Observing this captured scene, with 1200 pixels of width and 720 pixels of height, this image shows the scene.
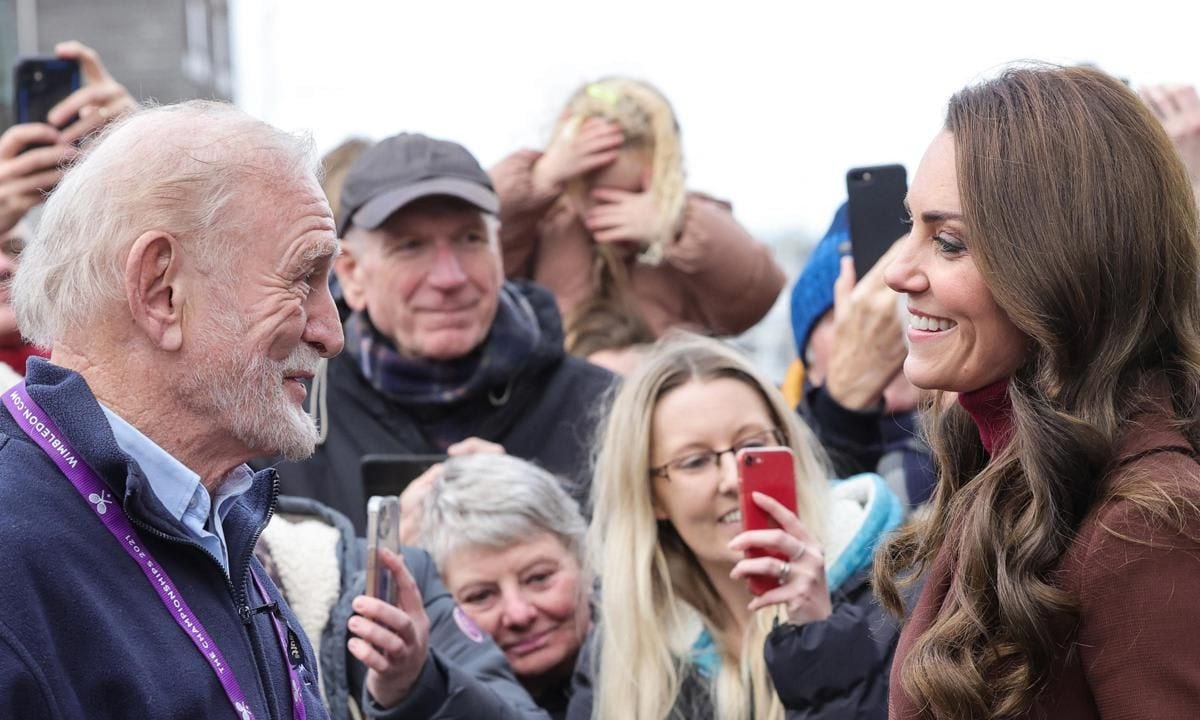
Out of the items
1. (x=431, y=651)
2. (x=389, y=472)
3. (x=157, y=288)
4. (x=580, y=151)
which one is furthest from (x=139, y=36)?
(x=157, y=288)

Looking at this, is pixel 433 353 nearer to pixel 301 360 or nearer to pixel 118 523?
pixel 301 360

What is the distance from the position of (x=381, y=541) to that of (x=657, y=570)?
0.90 meters

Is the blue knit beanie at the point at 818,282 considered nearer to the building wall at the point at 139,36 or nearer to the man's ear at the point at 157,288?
the man's ear at the point at 157,288

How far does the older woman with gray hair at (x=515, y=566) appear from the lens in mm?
4422

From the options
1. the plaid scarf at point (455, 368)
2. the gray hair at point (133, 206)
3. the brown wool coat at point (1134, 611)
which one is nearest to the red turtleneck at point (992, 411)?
the brown wool coat at point (1134, 611)

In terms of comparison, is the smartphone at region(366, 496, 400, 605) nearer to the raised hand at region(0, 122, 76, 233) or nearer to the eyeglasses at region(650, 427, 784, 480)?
the eyeglasses at region(650, 427, 784, 480)

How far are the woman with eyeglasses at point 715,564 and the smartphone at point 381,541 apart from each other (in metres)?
0.68

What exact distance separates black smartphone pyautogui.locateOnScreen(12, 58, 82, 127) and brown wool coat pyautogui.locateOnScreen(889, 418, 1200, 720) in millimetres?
3541

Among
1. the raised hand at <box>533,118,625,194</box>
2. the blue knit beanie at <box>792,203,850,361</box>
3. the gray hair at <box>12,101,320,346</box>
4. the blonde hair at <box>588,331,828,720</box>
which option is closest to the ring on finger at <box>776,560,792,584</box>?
the blonde hair at <box>588,331,828,720</box>

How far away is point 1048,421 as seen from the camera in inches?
103

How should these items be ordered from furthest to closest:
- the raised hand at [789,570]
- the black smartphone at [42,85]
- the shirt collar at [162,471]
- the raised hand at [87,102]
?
the black smartphone at [42,85]
the raised hand at [87,102]
the raised hand at [789,570]
the shirt collar at [162,471]

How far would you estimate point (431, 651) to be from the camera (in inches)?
150

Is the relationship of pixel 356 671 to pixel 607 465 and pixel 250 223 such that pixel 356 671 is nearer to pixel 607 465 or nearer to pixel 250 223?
pixel 607 465

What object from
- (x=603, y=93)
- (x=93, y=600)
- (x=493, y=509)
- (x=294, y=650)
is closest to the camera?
(x=93, y=600)
